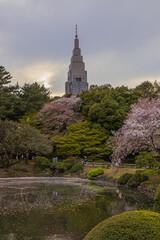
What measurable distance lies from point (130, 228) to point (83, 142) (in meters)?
25.2

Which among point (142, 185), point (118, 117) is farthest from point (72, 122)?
point (142, 185)

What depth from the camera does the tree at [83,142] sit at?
1126 inches

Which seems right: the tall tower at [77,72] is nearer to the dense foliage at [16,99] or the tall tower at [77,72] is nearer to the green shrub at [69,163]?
the dense foliage at [16,99]

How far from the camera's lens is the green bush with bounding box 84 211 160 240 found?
3.40 metres

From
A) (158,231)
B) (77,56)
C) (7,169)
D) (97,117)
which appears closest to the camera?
(158,231)

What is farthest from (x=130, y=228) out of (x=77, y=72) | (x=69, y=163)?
(x=77, y=72)

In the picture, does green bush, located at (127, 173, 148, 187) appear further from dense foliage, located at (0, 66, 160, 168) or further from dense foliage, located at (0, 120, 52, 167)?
dense foliage, located at (0, 120, 52, 167)

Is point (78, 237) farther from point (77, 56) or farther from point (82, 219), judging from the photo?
point (77, 56)

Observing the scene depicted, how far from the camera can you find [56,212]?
10.5 metres

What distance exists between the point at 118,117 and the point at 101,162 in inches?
257

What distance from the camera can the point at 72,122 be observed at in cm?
3331

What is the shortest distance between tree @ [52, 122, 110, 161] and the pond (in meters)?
13.4

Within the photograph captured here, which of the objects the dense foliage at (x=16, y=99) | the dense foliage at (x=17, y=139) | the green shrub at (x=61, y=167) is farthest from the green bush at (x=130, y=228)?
the dense foliage at (x=16, y=99)

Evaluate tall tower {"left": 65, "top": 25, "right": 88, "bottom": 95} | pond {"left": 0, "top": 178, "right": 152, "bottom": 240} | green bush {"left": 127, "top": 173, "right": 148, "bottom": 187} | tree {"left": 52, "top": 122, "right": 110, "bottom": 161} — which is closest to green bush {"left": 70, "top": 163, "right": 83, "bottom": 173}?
tree {"left": 52, "top": 122, "right": 110, "bottom": 161}
